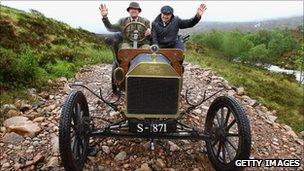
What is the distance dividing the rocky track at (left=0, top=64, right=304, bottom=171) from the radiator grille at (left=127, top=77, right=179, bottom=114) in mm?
Result: 984

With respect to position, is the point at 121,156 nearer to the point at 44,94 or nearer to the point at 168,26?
the point at 168,26

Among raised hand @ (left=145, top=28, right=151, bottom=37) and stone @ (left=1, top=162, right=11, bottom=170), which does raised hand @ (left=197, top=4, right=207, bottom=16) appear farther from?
stone @ (left=1, top=162, right=11, bottom=170)

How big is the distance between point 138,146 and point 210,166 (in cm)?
133

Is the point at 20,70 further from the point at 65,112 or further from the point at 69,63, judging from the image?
the point at 65,112

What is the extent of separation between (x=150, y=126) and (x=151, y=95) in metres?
0.49

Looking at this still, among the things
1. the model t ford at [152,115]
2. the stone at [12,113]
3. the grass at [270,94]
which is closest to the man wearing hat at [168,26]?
the model t ford at [152,115]

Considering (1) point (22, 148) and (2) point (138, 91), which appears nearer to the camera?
(2) point (138, 91)

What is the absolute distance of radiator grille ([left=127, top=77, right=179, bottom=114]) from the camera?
6.34 metres

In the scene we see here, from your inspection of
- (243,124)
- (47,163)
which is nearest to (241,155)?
(243,124)

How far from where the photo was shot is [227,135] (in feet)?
21.2

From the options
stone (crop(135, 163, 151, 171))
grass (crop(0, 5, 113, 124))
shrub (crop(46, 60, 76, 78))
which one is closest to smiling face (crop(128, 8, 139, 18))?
grass (crop(0, 5, 113, 124))

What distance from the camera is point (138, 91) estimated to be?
20.9 ft

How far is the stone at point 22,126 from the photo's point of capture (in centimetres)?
763

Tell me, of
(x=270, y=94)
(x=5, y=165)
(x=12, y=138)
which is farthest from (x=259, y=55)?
(x=5, y=165)
